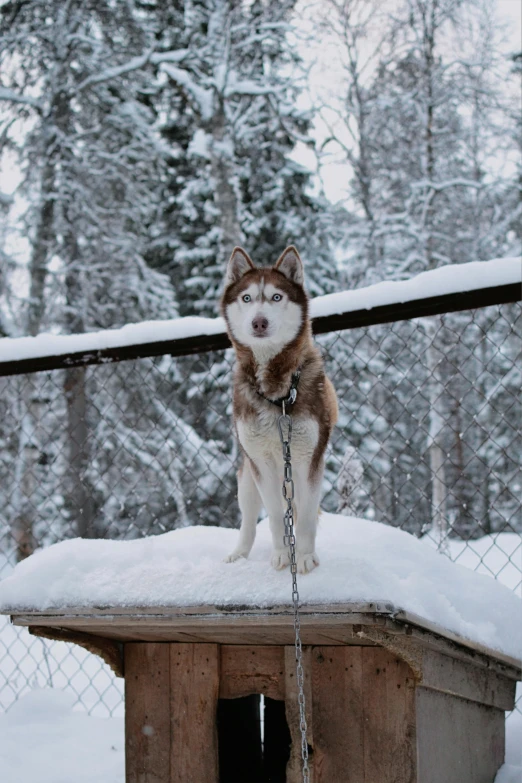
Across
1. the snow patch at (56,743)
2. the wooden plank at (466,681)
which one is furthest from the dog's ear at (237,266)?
the snow patch at (56,743)

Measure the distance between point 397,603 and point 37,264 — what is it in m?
12.0

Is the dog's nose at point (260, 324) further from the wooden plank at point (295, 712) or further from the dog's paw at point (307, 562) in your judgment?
the wooden plank at point (295, 712)

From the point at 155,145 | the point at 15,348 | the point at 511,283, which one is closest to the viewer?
the point at 511,283

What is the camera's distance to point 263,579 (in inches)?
85.6

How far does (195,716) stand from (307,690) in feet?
1.32

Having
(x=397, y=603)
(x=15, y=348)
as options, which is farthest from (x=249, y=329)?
(x=15, y=348)

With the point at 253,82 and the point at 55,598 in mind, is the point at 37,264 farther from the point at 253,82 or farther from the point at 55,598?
the point at 55,598

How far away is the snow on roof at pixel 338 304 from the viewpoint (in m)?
2.89

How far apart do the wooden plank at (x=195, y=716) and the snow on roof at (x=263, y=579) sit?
310mm

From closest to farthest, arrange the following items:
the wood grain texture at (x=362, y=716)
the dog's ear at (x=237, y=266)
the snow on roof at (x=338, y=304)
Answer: the wood grain texture at (x=362, y=716), the dog's ear at (x=237, y=266), the snow on roof at (x=338, y=304)

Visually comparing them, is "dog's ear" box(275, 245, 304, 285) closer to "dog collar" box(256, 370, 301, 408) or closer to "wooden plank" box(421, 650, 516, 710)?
"dog collar" box(256, 370, 301, 408)

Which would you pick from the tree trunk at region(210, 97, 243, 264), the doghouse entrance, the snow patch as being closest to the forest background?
the tree trunk at region(210, 97, 243, 264)

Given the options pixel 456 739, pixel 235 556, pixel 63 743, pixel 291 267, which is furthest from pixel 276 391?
pixel 63 743

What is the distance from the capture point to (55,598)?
236cm
